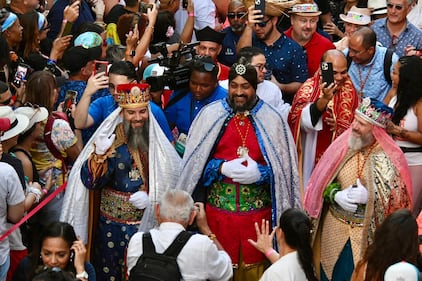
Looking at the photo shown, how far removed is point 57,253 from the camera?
651cm

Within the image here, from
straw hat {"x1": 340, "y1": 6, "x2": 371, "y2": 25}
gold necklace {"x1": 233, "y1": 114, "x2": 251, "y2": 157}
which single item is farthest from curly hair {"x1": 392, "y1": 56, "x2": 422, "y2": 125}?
straw hat {"x1": 340, "y1": 6, "x2": 371, "y2": 25}

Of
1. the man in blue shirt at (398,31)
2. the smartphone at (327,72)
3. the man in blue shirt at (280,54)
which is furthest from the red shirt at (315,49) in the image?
the smartphone at (327,72)

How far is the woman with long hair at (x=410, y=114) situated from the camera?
8.08m

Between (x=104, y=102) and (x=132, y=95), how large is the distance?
0.74 metres

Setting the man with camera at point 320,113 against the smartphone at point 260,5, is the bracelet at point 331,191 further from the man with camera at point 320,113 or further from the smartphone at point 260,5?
the smartphone at point 260,5

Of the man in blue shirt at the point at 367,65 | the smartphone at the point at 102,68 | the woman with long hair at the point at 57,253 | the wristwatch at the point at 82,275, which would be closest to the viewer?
the wristwatch at the point at 82,275

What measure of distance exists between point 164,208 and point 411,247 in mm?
1563

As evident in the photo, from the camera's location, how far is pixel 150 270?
6.08 m

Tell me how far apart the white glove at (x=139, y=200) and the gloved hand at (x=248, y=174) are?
2.14 ft

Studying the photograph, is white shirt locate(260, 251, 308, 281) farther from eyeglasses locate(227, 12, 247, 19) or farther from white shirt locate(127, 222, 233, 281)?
eyeglasses locate(227, 12, 247, 19)

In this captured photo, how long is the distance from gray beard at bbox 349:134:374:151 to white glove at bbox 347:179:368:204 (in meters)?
0.29

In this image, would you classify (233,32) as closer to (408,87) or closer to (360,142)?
(408,87)

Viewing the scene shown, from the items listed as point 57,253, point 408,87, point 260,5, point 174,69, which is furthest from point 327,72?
point 57,253

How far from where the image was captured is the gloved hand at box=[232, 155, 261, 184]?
7266mm
